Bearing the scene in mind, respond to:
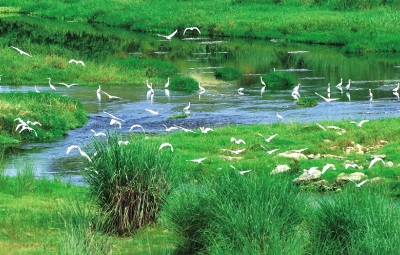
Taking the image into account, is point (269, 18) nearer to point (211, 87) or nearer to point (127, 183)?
point (211, 87)

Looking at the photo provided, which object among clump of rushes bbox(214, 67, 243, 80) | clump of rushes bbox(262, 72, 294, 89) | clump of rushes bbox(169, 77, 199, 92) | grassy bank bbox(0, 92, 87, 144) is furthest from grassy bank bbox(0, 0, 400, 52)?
grassy bank bbox(0, 92, 87, 144)

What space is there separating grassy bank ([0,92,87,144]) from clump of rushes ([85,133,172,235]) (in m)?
10.2

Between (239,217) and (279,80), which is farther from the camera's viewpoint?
(279,80)

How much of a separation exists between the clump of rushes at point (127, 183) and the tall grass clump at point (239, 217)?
2.02 feet

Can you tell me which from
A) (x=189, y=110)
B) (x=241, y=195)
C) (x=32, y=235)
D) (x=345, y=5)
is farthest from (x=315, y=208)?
(x=345, y=5)

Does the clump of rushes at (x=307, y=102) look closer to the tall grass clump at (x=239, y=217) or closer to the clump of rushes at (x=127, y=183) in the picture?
the clump of rushes at (x=127, y=183)

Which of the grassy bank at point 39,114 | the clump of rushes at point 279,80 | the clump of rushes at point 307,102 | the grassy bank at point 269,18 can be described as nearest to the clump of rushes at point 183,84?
the clump of rushes at point 279,80

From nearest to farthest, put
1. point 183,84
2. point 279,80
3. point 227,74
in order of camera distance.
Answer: point 183,84 → point 279,80 → point 227,74

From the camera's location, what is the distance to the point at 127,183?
1047 cm

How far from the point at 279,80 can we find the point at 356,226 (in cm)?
2510

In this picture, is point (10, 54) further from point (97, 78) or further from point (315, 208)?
point (315, 208)

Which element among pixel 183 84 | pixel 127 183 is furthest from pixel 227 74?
pixel 127 183

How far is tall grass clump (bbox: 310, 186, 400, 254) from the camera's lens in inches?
317

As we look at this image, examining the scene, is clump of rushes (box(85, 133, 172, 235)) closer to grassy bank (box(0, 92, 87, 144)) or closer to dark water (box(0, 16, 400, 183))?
dark water (box(0, 16, 400, 183))
